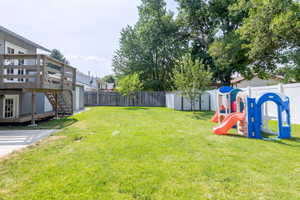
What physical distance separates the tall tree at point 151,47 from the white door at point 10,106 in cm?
1457

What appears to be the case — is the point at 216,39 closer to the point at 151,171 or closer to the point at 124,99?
the point at 124,99

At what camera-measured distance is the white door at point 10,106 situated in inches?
282

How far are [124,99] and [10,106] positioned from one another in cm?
1178

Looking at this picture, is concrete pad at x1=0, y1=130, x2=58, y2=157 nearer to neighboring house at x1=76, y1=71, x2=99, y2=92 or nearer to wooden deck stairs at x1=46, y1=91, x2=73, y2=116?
wooden deck stairs at x1=46, y1=91, x2=73, y2=116

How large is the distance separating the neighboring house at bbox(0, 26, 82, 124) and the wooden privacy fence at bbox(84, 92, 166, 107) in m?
8.16

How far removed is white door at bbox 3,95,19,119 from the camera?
23.5 ft

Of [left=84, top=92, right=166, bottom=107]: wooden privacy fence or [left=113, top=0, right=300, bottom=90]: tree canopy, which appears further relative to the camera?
[left=84, top=92, right=166, bottom=107]: wooden privacy fence

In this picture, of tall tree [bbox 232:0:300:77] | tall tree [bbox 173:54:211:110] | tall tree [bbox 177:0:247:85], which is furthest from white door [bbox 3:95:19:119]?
tall tree [bbox 177:0:247:85]

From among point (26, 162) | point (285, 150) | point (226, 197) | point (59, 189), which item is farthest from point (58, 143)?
point (285, 150)

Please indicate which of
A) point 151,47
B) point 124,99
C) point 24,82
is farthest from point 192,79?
point 151,47

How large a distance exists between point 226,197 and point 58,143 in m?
3.88

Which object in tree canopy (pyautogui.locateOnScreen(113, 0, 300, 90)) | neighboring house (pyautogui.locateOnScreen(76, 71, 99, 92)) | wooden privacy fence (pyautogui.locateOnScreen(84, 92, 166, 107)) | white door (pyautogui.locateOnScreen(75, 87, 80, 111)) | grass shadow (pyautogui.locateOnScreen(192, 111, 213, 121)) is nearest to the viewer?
tree canopy (pyautogui.locateOnScreen(113, 0, 300, 90))

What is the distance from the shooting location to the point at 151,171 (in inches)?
103

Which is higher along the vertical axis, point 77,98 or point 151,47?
point 151,47
